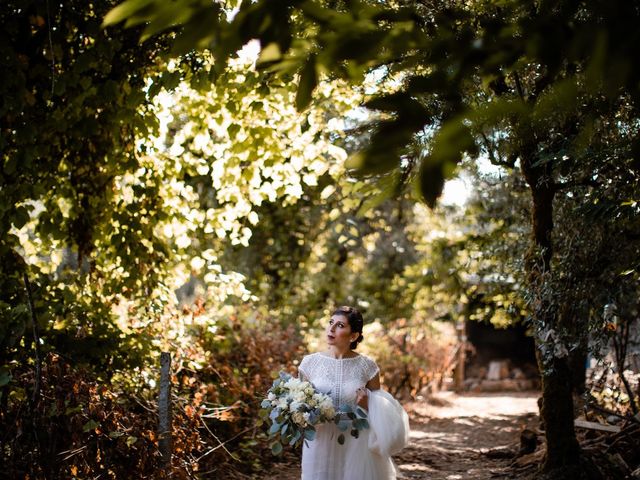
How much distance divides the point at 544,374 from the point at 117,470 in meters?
3.57

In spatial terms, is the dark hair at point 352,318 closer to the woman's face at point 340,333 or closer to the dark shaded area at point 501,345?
the woman's face at point 340,333

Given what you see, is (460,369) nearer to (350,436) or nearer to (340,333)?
(340,333)

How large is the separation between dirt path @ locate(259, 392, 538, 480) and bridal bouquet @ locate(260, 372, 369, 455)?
2.45 meters

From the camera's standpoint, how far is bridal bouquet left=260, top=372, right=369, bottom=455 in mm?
4375

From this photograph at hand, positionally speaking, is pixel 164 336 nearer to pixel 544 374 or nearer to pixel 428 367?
pixel 544 374

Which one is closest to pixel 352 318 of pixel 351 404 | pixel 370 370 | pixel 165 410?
pixel 370 370

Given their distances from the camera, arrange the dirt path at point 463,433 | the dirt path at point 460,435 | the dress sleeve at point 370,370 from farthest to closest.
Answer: the dirt path at point 463,433 → the dirt path at point 460,435 → the dress sleeve at point 370,370

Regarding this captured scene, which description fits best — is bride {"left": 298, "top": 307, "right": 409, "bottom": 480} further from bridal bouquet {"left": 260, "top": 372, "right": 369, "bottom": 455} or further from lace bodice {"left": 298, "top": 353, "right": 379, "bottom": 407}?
bridal bouquet {"left": 260, "top": 372, "right": 369, "bottom": 455}

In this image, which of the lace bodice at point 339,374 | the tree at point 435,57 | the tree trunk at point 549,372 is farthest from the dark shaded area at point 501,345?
the tree at point 435,57

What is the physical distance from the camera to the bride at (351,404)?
14.6ft

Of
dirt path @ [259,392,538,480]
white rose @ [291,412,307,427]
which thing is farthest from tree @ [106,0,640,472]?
dirt path @ [259,392,538,480]

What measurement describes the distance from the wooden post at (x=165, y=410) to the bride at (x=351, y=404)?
3.15 ft

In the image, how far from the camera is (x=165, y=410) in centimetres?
507

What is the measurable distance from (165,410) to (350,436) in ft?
4.50
